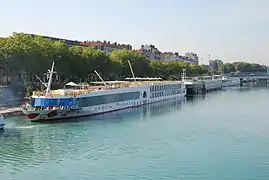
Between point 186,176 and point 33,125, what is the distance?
18.5 m

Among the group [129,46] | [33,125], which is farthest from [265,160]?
[129,46]

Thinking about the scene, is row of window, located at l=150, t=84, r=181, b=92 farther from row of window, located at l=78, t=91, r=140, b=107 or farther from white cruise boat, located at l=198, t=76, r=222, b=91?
white cruise boat, located at l=198, t=76, r=222, b=91

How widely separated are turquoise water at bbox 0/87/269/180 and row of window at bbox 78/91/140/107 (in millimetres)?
2411

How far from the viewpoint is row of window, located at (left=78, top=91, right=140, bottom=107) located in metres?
43.2

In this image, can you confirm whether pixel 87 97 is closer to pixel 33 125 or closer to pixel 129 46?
pixel 33 125

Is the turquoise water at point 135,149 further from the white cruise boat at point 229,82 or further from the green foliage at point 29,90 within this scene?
the white cruise boat at point 229,82

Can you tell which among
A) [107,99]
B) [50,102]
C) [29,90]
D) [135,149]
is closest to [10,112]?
[50,102]

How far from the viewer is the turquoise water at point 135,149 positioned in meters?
22.0

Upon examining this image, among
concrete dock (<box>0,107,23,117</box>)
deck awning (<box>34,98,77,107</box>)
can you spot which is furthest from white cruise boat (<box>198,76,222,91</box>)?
deck awning (<box>34,98,77,107</box>)

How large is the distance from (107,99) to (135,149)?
21.2 meters

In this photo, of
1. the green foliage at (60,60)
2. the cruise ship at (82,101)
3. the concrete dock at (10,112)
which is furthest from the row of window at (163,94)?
the concrete dock at (10,112)

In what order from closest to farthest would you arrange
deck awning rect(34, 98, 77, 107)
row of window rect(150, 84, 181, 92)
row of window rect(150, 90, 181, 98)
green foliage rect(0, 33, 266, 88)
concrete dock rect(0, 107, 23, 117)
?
deck awning rect(34, 98, 77, 107) → concrete dock rect(0, 107, 23, 117) → green foliage rect(0, 33, 266, 88) → row of window rect(150, 84, 181, 92) → row of window rect(150, 90, 181, 98)

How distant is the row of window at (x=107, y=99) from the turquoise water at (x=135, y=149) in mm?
2411

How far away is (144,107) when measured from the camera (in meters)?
56.0
